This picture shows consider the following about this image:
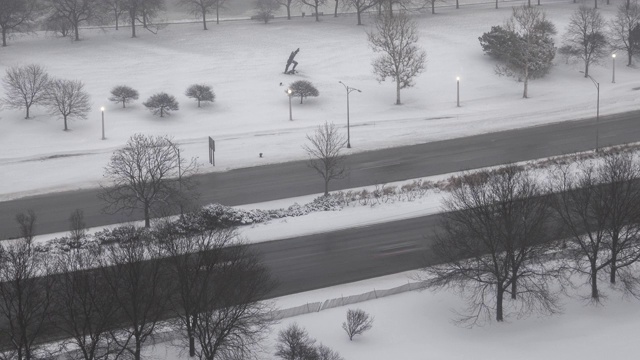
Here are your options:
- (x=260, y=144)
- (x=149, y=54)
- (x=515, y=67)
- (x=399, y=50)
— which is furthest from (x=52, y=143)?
(x=515, y=67)

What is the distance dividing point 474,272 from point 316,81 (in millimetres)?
43106

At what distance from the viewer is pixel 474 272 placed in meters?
33.8

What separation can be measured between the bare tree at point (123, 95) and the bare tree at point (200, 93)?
429 centimetres

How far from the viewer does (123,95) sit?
2667 inches

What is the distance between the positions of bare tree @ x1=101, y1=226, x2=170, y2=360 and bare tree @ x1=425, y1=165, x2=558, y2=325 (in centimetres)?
1109

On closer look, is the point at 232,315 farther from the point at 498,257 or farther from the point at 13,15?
the point at 13,15

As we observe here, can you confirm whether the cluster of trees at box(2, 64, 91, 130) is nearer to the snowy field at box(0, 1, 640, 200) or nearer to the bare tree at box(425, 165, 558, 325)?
the snowy field at box(0, 1, 640, 200)

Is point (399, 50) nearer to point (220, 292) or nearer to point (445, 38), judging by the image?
point (445, 38)

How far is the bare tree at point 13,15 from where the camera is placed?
82.3 meters

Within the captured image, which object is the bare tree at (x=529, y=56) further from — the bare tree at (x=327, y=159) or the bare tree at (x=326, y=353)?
the bare tree at (x=326, y=353)

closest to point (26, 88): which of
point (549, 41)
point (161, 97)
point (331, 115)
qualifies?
point (161, 97)

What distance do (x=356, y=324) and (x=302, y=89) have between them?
4086 centimetres

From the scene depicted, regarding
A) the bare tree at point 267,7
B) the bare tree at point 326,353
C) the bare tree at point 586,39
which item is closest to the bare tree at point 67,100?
the bare tree at point 267,7

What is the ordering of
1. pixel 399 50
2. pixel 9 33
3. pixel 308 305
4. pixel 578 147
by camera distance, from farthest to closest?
pixel 9 33 → pixel 399 50 → pixel 578 147 → pixel 308 305
